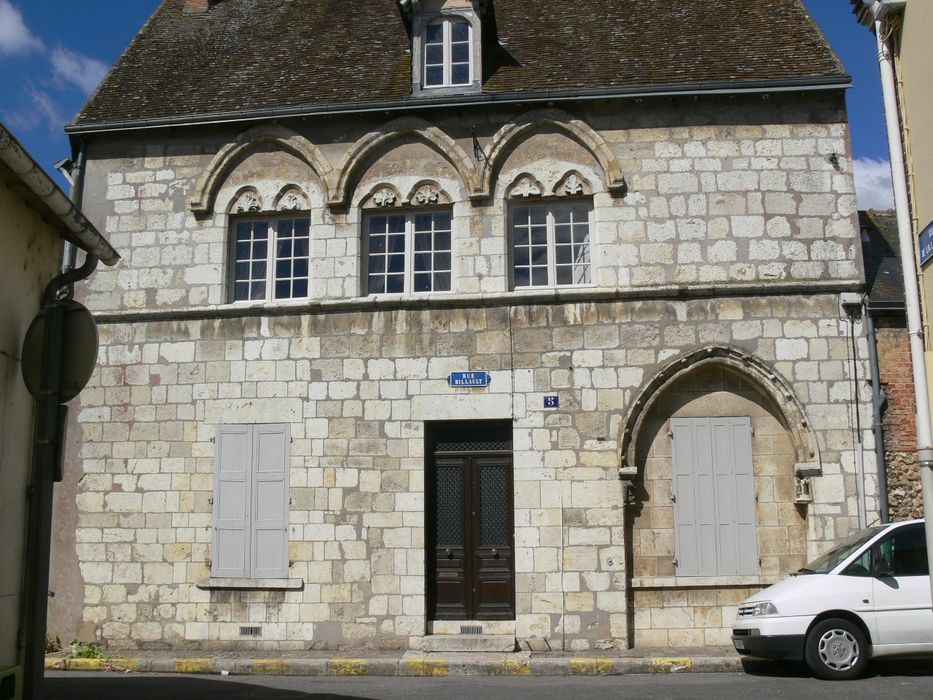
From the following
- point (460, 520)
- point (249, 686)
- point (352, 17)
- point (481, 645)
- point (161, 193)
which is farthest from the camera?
point (352, 17)

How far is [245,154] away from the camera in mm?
12109

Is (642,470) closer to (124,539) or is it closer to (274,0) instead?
(124,539)

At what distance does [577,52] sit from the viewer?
12375 mm

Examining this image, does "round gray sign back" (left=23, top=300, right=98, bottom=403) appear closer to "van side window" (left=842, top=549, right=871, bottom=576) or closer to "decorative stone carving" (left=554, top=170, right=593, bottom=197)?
"van side window" (left=842, top=549, right=871, bottom=576)

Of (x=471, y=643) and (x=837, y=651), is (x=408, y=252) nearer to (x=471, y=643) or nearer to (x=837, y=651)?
(x=471, y=643)

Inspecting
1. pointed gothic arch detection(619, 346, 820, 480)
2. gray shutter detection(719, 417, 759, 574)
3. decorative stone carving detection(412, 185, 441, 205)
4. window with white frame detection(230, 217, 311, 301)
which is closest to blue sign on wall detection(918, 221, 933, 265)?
pointed gothic arch detection(619, 346, 820, 480)

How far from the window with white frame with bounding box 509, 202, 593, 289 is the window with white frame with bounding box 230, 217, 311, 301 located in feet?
8.89

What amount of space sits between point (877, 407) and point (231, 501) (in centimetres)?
773

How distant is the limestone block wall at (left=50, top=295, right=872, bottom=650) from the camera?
10719mm

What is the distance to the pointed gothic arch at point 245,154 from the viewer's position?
11.9m

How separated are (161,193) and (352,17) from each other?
4.13 metres

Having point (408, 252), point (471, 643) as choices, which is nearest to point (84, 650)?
point (471, 643)

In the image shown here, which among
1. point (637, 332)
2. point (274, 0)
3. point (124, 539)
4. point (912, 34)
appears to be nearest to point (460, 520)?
point (637, 332)

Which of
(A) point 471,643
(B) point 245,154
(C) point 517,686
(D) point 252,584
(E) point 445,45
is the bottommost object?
(C) point 517,686
